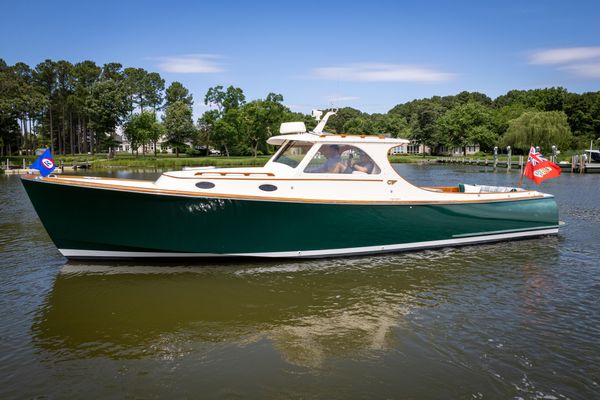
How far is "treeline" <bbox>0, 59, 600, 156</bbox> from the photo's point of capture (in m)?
58.5

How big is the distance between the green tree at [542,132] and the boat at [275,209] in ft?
171

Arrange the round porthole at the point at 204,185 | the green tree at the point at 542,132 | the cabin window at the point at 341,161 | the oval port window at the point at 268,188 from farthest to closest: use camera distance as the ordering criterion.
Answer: the green tree at the point at 542,132 → the cabin window at the point at 341,161 → the oval port window at the point at 268,188 → the round porthole at the point at 204,185

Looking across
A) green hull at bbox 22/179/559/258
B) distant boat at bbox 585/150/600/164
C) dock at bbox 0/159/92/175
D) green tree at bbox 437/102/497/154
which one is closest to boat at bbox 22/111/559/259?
green hull at bbox 22/179/559/258

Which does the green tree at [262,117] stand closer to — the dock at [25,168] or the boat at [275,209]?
the dock at [25,168]

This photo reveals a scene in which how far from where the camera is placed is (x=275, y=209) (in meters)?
8.92

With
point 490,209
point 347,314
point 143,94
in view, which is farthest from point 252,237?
point 143,94

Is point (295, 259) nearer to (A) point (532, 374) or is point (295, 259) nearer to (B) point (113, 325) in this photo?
(B) point (113, 325)

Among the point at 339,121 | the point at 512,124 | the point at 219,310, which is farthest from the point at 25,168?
the point at 339,121

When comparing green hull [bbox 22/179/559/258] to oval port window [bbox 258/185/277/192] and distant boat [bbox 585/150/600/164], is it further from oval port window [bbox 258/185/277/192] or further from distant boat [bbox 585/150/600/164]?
distant boat [bbox 585/150/600/164]

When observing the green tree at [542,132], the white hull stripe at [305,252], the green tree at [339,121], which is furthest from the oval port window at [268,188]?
the green tree at [339,121]

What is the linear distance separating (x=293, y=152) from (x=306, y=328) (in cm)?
492

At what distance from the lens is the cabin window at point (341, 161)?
32.6 feet

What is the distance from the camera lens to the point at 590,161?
45.8 m

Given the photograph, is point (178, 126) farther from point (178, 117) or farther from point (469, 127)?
point (469, 127)
